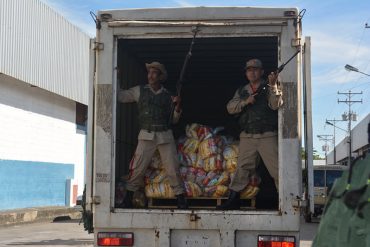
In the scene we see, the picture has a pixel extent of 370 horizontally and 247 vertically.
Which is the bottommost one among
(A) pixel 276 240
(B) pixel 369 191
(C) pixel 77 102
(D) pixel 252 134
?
(A) pixel 276 240

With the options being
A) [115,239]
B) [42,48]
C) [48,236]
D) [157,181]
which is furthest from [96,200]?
[42,48]

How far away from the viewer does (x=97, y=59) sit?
5.86 metres

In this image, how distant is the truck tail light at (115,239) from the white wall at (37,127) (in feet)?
55.6

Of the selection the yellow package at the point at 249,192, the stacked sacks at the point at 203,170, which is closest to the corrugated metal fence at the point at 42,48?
the stacked sacks at the point at 203,170

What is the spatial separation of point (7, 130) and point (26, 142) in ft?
6.04

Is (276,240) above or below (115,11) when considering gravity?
below

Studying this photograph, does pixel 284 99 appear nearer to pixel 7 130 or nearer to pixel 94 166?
pixel 94 166

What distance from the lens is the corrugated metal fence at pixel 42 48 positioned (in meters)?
21.0

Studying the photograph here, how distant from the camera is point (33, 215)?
21078mm

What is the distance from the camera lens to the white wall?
883 inches

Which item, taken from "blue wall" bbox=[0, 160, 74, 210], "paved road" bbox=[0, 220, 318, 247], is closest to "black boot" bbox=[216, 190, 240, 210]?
"paved road" bbox=[0, 220, 318, 247]

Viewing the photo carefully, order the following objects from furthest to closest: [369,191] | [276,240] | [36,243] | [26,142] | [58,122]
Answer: [58,122]
[26,142]
[36,243]
[276,240]
[369,191]

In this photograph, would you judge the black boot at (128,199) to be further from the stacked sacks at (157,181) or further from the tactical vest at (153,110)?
the tactical vest at (153,110)

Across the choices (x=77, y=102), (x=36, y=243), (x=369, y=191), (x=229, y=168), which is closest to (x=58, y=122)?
(x=77, y=102)
